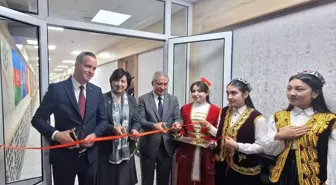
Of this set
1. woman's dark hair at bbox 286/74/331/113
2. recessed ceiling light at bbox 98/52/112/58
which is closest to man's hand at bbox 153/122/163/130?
woman's dark hair at bbox 286/74/331/113

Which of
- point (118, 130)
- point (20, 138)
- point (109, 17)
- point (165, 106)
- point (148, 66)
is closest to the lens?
point (118, 130)

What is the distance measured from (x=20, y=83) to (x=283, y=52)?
282cm

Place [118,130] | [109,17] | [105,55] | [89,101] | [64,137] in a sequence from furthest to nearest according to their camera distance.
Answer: [105,55]
[109,17]
[118,130]
[89,101]
[64,137]

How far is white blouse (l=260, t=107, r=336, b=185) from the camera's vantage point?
1.27 m

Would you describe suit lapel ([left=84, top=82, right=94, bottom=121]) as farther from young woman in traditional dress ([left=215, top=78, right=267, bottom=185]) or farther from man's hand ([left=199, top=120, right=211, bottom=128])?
young woman in traditional dress ([left=215, top=78, right=267, bottom=185])

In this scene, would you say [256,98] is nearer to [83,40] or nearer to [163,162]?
[163,162]

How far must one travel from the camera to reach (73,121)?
63.9 inches

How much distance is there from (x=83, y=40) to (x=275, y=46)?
14.5 ft

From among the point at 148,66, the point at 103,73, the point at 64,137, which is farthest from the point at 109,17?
the point at 103,73

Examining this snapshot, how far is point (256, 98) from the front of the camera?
2371 millimetres

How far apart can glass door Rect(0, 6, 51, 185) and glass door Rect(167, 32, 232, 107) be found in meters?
1.67

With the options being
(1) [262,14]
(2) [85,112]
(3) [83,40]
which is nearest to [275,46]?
(1) [262,14]

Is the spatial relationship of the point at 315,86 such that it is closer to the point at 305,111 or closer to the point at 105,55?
the point at 305,111

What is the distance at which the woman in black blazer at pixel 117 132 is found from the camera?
1.91m
